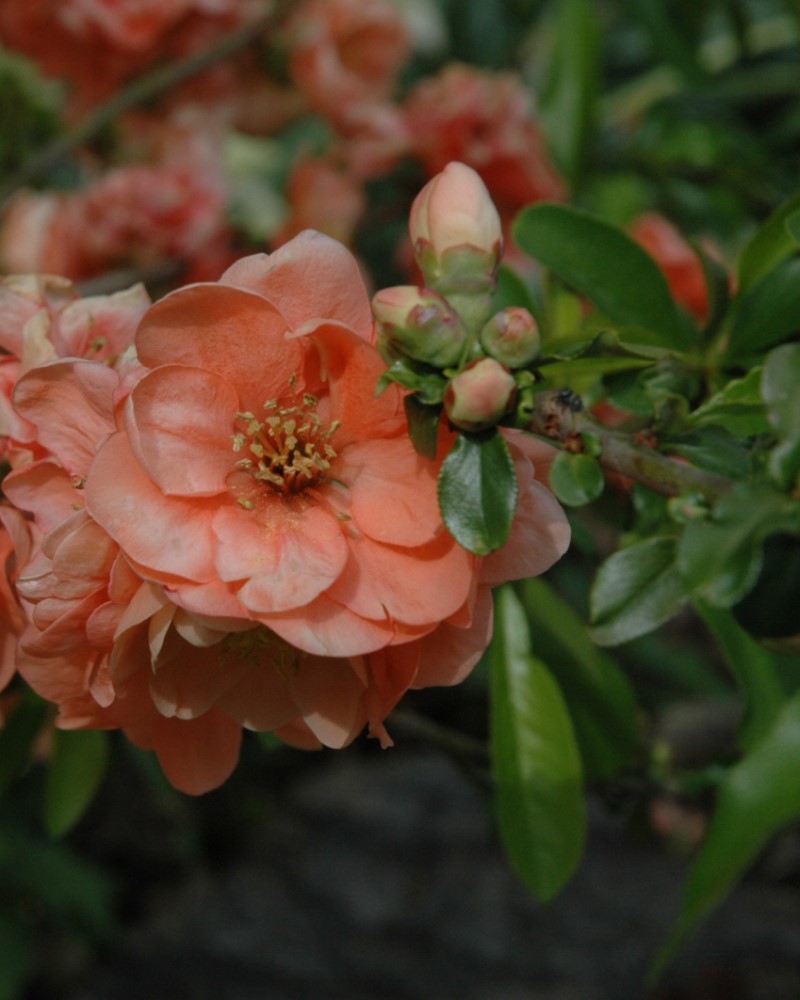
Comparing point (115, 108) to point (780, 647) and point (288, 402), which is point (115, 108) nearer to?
point (288, 402)

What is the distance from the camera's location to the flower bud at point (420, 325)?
53 cm

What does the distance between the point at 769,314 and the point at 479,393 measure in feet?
1.32

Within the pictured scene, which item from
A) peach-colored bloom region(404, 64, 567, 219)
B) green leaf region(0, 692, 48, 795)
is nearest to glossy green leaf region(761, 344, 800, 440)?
green leaf region(0, 692, 48, 795)

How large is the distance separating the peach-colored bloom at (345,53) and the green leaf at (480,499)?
107cm

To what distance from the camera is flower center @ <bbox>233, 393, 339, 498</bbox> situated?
0.63 meters

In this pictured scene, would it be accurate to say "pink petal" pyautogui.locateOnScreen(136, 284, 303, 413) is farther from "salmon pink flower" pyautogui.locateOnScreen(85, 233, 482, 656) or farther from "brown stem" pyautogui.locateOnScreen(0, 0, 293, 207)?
"brown stem" pyautogui.locateOnScreen(0, 0, 293, 207)

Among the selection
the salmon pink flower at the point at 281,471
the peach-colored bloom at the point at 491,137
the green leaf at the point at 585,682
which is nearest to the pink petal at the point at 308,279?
the salmon pink flower at the point at 281,471

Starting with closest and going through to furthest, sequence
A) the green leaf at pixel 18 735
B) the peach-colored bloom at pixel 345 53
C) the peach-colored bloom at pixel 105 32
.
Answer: the green leaf at pixel 18 735
the peach-colored bloom at pixel 105 32
the peach-colored bloom at pixel 345 53

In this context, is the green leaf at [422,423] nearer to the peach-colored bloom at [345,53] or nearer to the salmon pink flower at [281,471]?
the salmon pink flower at [281,471]

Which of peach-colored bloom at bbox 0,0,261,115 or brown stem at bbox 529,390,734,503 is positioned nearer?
brown stem at bbox 529,390,734,503

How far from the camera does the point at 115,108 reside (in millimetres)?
1428

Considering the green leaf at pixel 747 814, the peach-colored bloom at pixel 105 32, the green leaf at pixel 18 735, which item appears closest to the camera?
the green leaf at pixel 747 814

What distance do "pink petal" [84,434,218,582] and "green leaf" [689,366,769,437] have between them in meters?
0.29

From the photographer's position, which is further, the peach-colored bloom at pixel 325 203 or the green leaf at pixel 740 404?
the peach-colored bloom at pixel 325 203
